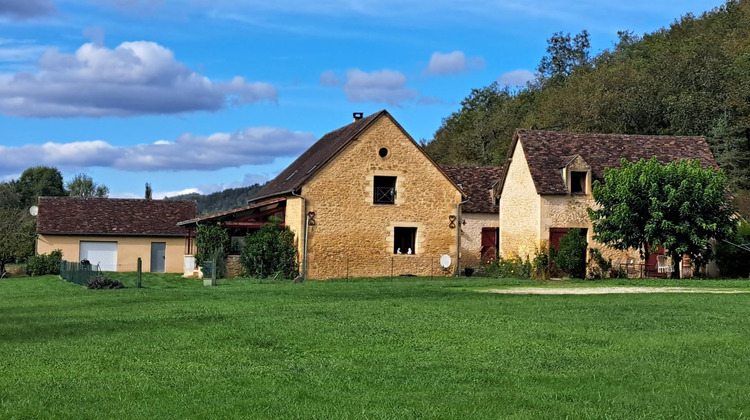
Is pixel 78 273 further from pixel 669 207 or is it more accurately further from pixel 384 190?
pixel 669 207

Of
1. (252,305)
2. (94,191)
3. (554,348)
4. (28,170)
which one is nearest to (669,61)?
(252,305)

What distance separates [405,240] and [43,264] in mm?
19332

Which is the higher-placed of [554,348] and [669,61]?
[669,61]

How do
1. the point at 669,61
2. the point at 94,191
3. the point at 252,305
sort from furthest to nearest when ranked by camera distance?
the point at 94,191 < the point at 669,61 < the point at 252,305

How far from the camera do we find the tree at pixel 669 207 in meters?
30.9

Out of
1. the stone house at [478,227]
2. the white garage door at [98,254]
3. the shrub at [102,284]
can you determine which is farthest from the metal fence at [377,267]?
the white garage door at [98,254]

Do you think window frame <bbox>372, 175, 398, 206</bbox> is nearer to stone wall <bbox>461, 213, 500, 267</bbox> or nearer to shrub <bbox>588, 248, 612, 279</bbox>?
stone wall <bbox>461, 213, 500, 267</bbox>

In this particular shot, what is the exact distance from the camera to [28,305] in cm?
2031

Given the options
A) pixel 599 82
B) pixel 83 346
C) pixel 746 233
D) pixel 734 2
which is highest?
pixel 734 2

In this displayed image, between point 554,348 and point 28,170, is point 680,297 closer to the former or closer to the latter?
point 554,348

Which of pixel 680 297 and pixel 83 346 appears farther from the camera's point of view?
pixel 680 297

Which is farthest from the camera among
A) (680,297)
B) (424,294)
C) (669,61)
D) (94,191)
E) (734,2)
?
(94,191)

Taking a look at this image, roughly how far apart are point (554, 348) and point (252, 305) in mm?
8553

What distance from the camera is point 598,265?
35.9m
